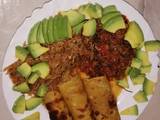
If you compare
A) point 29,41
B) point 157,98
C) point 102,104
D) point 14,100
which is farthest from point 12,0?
point 157,98

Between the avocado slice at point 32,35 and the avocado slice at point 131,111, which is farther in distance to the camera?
the avocado slice at point 131,111

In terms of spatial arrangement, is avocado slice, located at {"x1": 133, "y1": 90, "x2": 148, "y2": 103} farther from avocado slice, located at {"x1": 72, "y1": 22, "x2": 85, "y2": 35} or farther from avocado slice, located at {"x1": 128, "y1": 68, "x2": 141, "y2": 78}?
avocado slice, located at {"x1": 72, "y1": 22, "x2": 85, "y2": 35}

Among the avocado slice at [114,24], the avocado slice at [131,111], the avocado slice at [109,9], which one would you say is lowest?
the avocado slice at [131,111]

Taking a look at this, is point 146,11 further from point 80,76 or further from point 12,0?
point 12,0

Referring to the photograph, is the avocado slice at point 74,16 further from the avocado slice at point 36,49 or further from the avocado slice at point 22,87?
the avocado slice at point 22,87

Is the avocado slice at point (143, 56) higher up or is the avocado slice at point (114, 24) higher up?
the avocado slice at point (114, 24)

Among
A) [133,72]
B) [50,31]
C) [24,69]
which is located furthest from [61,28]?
[133,72]

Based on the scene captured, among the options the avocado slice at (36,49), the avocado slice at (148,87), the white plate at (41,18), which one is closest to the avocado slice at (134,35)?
the white plate at (41,18)
